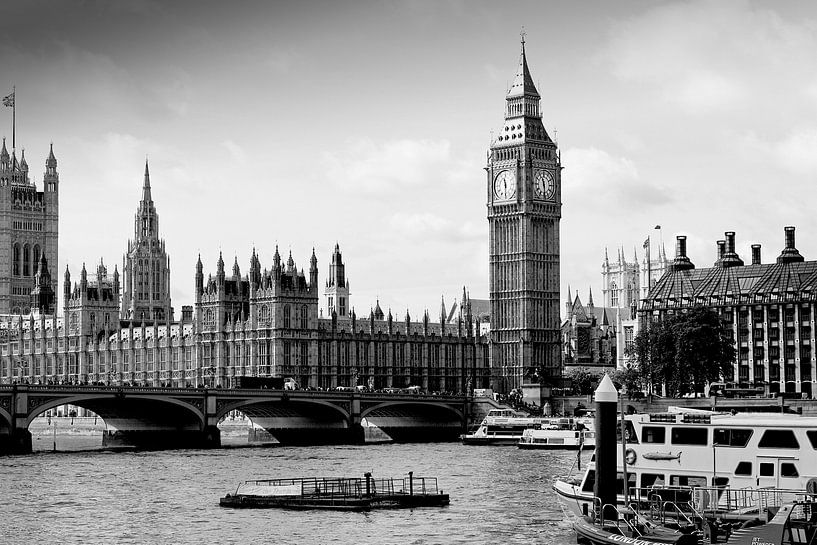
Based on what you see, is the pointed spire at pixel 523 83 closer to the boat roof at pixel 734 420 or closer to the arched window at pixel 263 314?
the arched window at pixel 263 314

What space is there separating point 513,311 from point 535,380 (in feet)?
47.9

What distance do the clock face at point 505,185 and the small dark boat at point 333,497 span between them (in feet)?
349

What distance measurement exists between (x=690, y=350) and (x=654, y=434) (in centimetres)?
7461

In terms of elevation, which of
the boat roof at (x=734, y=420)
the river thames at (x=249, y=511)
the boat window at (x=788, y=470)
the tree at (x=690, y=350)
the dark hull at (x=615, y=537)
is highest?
the tree at (x=690, y=350)

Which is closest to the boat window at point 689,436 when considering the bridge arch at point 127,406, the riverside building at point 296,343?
the bridge arch at point 127,406

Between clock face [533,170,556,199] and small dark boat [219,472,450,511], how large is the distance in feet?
353

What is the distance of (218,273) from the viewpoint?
185625mm

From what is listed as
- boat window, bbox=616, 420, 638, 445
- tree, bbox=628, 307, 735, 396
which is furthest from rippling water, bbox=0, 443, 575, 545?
tree, bbox=628, 307, 735, 396

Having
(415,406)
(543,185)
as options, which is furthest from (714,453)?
(543,185)

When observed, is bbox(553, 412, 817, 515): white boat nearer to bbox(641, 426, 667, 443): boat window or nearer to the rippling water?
bbox(641, 426, 667, 443): boat window

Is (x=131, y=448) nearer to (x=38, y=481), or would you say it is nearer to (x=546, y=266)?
(x=38, y=481)

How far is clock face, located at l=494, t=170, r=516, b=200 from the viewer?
604 ft

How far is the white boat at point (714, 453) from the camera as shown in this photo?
59.9 metres

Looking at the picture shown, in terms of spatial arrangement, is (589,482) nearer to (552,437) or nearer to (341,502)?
(341,502)
